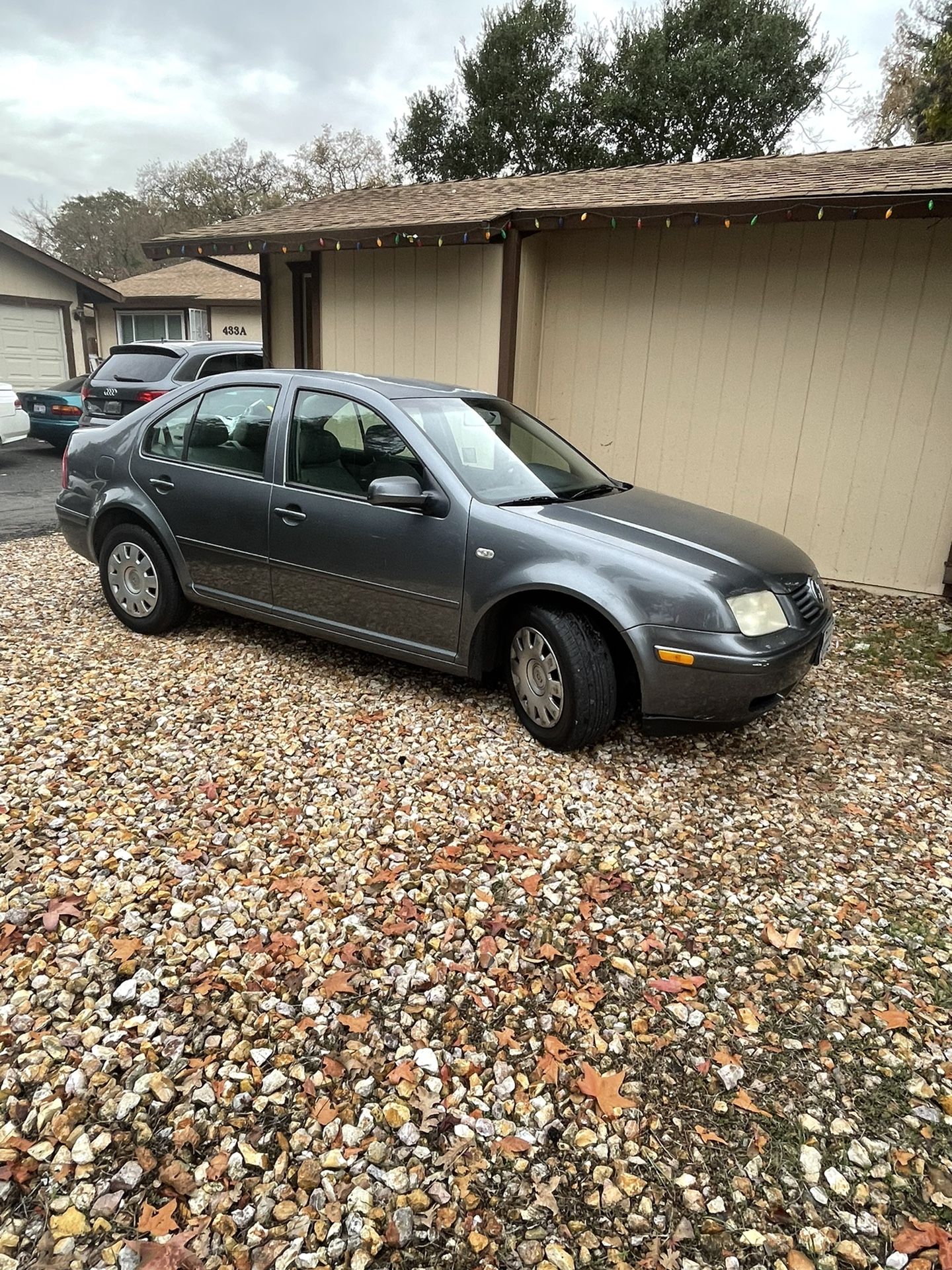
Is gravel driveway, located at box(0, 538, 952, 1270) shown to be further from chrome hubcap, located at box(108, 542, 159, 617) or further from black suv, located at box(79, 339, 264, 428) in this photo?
black suv, located at box(79, 339, 264, 428)

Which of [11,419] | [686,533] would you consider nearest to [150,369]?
[11,419]

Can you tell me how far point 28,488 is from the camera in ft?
34.8

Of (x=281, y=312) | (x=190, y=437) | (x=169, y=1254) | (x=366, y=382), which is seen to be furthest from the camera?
(x=281, y=312)

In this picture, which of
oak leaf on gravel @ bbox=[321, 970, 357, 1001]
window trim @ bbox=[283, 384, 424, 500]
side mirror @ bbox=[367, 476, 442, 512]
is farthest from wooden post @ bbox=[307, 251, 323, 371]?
oak leaf on gravel @ bbox=[321, 970, 357, 1001]

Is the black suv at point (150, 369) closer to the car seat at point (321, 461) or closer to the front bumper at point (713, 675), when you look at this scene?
the car seat at point (321, 461)

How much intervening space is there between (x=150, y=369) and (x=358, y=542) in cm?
748

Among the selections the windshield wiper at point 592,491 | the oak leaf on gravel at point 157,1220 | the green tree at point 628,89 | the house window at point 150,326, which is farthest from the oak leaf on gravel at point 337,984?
the green tree at point 628,89

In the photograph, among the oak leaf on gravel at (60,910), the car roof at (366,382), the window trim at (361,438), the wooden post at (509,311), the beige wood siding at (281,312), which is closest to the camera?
the oak leaf on gravel at (60,910)

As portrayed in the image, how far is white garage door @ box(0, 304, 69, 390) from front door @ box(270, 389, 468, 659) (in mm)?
16237

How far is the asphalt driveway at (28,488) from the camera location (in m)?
8.45

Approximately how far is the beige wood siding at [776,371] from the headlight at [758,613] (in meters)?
3.83

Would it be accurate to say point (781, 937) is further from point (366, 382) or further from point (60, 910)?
point (366, 382)

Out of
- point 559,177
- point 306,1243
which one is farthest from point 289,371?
point 559,177

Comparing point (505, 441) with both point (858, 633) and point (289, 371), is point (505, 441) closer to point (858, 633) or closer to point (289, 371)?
point (289, 371)
